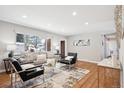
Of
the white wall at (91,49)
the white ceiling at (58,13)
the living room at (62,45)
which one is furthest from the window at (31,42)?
the white wall at (91,49)

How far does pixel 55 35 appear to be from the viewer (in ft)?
25.1

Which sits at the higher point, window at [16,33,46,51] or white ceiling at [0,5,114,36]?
white ceiling at [0,5,114,36]

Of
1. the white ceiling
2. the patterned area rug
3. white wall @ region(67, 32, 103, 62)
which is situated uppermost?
the white ceiling

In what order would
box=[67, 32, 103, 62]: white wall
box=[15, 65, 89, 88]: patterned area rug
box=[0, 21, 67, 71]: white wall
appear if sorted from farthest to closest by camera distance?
box=[67, 32, 103, 62]: white wall < box=[0, 21, 67, 71]: white wall < box=[15, 65, 89, 88]: patterned area rug

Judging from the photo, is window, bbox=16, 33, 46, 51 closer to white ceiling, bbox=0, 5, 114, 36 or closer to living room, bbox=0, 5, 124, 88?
living room, bbox=0, 5, 124, 88

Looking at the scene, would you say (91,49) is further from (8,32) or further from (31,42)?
(8,32)

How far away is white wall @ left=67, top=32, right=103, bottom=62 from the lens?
6919mm

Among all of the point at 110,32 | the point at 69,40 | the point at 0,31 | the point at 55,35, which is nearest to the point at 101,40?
the point at 110,32

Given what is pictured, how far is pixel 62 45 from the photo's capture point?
30.1ft

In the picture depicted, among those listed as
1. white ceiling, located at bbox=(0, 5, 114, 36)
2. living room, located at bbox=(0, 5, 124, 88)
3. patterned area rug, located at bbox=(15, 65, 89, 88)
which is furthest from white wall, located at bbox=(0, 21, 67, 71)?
patterned area rug, located at bbox=(15, 65, 89, 88)

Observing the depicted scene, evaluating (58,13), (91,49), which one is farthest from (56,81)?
(91,49)

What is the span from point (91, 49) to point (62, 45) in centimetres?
303

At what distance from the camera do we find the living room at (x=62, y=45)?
2480mm
